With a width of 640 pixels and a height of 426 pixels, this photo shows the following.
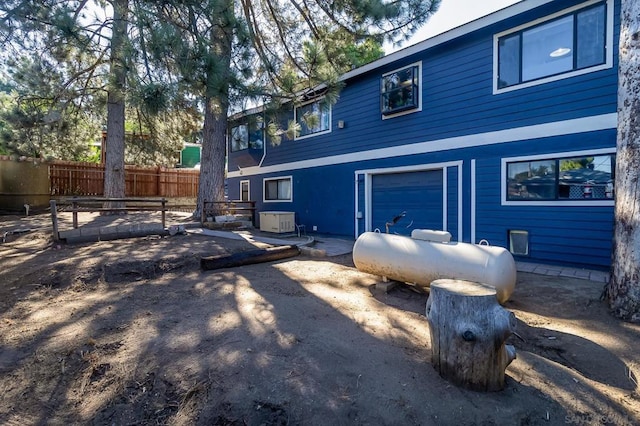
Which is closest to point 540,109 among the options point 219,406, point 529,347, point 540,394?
point 529,347

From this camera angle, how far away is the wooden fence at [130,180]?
1606 centimetres

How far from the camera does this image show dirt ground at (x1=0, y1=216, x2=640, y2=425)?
2.29 m

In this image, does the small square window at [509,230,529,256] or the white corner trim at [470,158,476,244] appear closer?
the small square window at [509,230,529,256]

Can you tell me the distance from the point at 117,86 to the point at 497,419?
291 inches

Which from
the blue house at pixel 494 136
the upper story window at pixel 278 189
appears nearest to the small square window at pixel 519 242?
the blue house at pixel 494 136

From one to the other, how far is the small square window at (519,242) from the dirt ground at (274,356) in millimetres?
1761

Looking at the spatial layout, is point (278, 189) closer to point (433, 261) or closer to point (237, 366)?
point (433, 261)

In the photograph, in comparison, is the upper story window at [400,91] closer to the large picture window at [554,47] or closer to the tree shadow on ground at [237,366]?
the large picture window at [554,47]

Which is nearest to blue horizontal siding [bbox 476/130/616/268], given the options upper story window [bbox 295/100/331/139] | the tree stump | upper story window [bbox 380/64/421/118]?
upper story window [bbox 380/64/421/118]

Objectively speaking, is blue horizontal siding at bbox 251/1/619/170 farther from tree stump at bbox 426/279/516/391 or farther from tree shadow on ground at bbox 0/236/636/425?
tree stump at bbox 426/279/516/391

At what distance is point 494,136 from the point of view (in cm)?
722

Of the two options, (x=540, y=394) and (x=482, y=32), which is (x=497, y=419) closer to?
(x=540, y=394)

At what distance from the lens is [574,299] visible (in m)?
4.62

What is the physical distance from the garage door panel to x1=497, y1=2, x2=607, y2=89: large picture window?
8.17 ft
